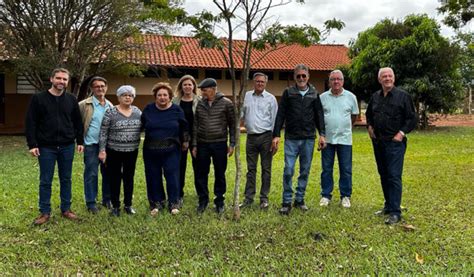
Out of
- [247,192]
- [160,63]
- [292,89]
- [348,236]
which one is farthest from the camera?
[160,63]

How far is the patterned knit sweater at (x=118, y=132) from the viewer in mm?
5527

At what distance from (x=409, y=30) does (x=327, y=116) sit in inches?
641

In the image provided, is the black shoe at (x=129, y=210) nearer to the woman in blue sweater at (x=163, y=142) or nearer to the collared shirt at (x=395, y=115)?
the woman in blue sweater at (x=163, y=142)

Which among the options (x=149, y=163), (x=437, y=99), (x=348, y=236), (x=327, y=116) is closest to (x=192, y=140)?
(x=149, y=163)

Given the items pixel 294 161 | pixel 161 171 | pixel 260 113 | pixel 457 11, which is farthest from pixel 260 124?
pixel 457 11

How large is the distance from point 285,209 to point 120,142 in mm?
2282

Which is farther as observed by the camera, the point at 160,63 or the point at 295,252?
the point at 160,63

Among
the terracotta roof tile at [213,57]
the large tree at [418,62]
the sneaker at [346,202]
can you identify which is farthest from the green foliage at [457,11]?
the sneaker at [346,202]

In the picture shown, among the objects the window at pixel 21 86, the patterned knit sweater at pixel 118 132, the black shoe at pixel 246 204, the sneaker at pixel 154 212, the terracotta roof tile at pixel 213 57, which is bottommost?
the sneaker at pixel 154 212

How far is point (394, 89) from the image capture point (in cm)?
546

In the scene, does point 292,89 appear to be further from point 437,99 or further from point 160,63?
point 437,99

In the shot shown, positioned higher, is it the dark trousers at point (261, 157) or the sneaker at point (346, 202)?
the dark trousers at point (261, 157)

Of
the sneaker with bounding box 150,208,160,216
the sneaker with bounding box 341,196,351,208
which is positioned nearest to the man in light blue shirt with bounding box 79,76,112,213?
the sneaker with bounding box 150,208,160,216

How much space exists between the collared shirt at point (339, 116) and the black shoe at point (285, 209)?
1.05 meters
